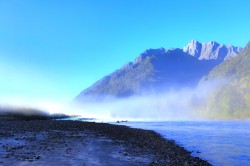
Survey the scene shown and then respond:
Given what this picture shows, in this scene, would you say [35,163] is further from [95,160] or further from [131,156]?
[131,156]

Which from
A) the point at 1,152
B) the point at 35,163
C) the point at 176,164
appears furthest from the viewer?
the point at 1,152

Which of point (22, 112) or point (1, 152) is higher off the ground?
point (22, 112)

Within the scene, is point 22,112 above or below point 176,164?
above

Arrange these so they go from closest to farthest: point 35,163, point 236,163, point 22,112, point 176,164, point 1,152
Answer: point 35,163 → point 176,164 → point 1,152 → point 236,163 → point 22,112

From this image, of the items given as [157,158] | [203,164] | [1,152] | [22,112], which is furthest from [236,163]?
[22,112]

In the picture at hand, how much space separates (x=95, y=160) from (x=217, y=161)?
15710 millimetres

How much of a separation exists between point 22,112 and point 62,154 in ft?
541

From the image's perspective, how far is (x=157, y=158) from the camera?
33125mm

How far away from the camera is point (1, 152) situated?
31.7 m

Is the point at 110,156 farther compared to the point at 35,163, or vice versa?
the point at 110,156

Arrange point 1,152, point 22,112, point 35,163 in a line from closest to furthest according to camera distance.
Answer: point 35,163 < point 1,152 < point 22,112

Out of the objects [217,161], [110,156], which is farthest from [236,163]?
[110,156]

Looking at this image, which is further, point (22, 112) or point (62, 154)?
point (22, 112)

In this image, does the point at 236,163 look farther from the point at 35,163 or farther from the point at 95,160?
the point at 35,163
